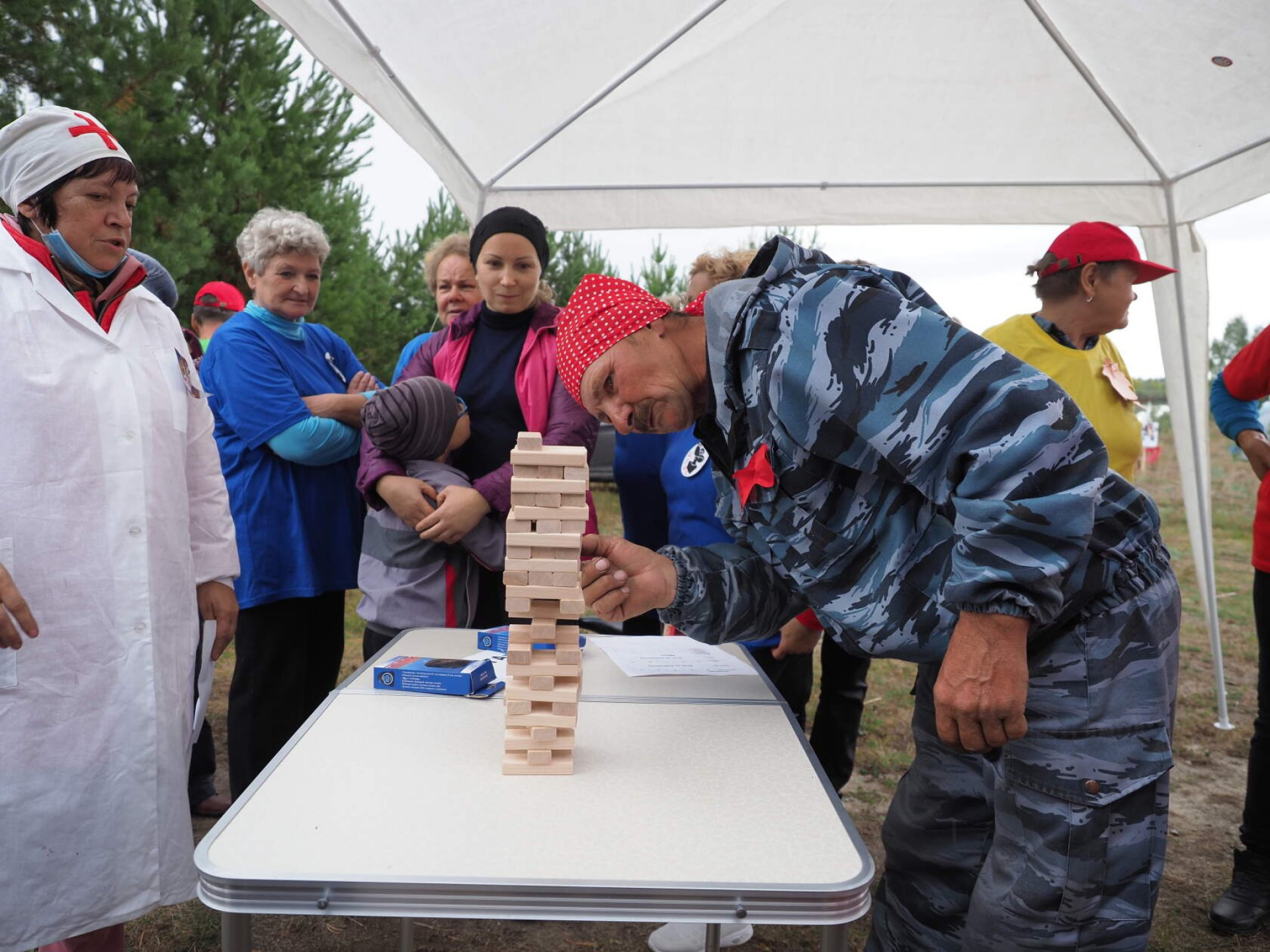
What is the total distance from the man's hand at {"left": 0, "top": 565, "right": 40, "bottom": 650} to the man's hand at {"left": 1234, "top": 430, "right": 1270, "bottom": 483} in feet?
11.1

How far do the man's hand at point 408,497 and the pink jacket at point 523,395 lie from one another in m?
0.05

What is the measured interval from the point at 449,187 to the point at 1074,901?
9.81 feet

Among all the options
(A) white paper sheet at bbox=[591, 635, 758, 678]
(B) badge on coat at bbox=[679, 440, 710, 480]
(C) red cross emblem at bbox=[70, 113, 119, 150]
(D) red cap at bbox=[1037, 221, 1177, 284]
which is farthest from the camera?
(D) red cap at bbox=[1037, 221, 1177, 284]

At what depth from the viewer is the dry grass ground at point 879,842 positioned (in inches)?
105

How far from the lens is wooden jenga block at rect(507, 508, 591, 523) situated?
4.72 feet

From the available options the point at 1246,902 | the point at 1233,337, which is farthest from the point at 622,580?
the point at 1233,337

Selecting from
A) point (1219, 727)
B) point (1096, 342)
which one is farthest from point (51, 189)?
point (1219, 727)

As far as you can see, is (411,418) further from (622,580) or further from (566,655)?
(566,655)

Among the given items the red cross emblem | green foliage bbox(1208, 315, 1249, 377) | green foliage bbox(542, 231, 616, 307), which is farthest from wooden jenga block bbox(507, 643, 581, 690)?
green foliage bbox(1208, 315, 1249, 377)

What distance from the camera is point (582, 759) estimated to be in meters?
1.53

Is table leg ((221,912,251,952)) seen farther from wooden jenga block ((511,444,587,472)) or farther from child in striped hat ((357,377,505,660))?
child in striped hat ((357,377,505,660))

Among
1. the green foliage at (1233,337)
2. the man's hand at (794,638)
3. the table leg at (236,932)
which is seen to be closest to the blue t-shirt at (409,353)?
the man's hand at (794,638)

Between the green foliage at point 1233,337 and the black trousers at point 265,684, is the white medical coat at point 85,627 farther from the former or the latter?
the green foliage at point 1233,337

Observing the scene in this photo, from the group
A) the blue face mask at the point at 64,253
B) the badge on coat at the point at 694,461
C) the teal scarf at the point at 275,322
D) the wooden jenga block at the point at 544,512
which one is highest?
the teal scarf at the point at 275,322
